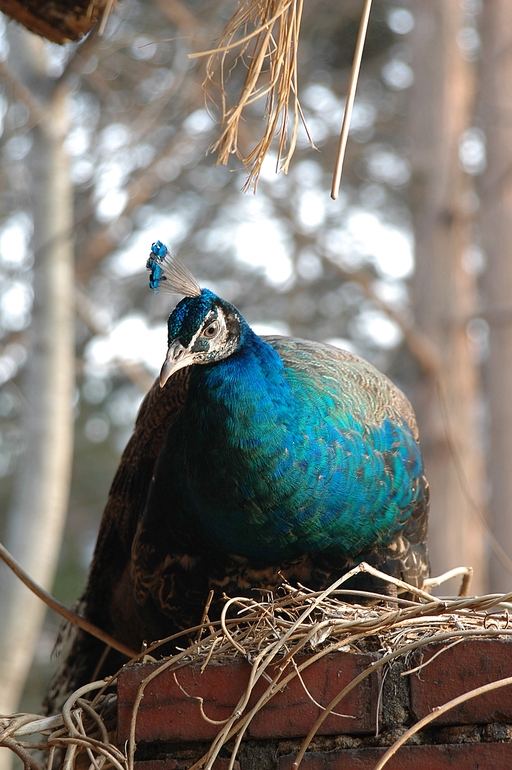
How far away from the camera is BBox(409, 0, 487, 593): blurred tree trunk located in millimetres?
5750

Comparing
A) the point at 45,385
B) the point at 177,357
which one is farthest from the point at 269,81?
the point at 45,385

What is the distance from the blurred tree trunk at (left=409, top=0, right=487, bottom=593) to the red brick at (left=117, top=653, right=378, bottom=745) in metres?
4.27

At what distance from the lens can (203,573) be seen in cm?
228

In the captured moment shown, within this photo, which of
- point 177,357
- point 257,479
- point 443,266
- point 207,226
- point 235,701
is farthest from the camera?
point 207,226

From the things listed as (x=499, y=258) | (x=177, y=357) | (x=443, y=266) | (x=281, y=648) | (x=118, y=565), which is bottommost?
(x=281, y=648)

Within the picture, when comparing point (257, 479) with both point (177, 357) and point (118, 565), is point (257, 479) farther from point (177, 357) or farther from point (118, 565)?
point (118, 565)

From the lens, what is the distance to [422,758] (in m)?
1.44

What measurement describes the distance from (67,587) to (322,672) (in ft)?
35.4

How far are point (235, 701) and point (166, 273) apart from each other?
113 cm

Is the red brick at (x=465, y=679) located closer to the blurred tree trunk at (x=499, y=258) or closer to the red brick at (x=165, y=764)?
the red brick at (x=165, y=764)

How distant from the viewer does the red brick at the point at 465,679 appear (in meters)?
1.43

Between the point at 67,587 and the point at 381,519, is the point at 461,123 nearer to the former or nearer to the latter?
the point at 381,519

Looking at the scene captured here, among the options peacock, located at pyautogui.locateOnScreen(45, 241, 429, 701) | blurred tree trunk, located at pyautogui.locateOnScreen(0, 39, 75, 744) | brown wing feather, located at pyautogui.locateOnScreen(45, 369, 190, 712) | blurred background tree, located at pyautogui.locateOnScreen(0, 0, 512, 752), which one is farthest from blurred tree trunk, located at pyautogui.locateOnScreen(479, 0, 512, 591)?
brown wing feather, located at pyautogui.locateOnScreen(45, 369, 190, 712)

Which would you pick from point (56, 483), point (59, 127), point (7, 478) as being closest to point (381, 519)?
point (56, 483)
